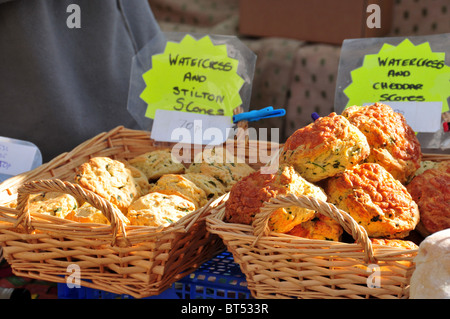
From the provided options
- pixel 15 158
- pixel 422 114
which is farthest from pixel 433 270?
pixel 15 158

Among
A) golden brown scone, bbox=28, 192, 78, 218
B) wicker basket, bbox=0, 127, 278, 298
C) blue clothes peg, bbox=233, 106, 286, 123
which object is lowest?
wicker basket, bbox=0, 127, 278, 298

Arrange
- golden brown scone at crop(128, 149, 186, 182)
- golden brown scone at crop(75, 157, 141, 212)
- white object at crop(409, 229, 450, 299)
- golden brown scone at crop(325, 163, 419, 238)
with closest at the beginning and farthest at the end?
1. white object at crop(409, 229, 450, 299)
2. golden brown scone at crop(325, 163, 419, 238)
3. golden brown scone at crop(75, 157, 141, 212)
4. golden brown scone at crop(128, 149, 186, 182)

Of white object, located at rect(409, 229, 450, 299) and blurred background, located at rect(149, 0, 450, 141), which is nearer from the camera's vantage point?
white object, located at rect(409, 229, 450, 299)

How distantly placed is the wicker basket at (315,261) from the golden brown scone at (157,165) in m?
0.41

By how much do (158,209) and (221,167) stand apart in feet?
1.01

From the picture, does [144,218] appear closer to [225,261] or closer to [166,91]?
[225,261]

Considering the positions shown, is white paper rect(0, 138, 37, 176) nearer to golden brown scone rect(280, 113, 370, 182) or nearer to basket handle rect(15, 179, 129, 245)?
basket handle rect(15, 179, 129, 245)

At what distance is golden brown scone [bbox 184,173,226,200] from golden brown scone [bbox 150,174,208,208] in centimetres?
3

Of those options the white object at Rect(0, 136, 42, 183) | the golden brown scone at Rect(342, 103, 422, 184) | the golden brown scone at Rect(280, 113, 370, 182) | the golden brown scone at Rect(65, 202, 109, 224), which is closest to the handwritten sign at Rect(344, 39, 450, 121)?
the golden brown scone at Rect(342, 103, 422, 184)

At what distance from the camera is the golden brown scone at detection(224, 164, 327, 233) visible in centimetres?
82

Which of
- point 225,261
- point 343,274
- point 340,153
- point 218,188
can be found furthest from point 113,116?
point 343,274

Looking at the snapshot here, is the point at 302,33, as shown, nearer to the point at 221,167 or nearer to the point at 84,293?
the point at 221,167

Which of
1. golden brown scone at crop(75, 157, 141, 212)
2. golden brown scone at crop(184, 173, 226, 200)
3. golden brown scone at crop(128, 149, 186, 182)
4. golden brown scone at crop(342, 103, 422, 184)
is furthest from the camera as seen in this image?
golden brown scone at crop(128, 149, 186, 182)

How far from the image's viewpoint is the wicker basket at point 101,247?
869mm
